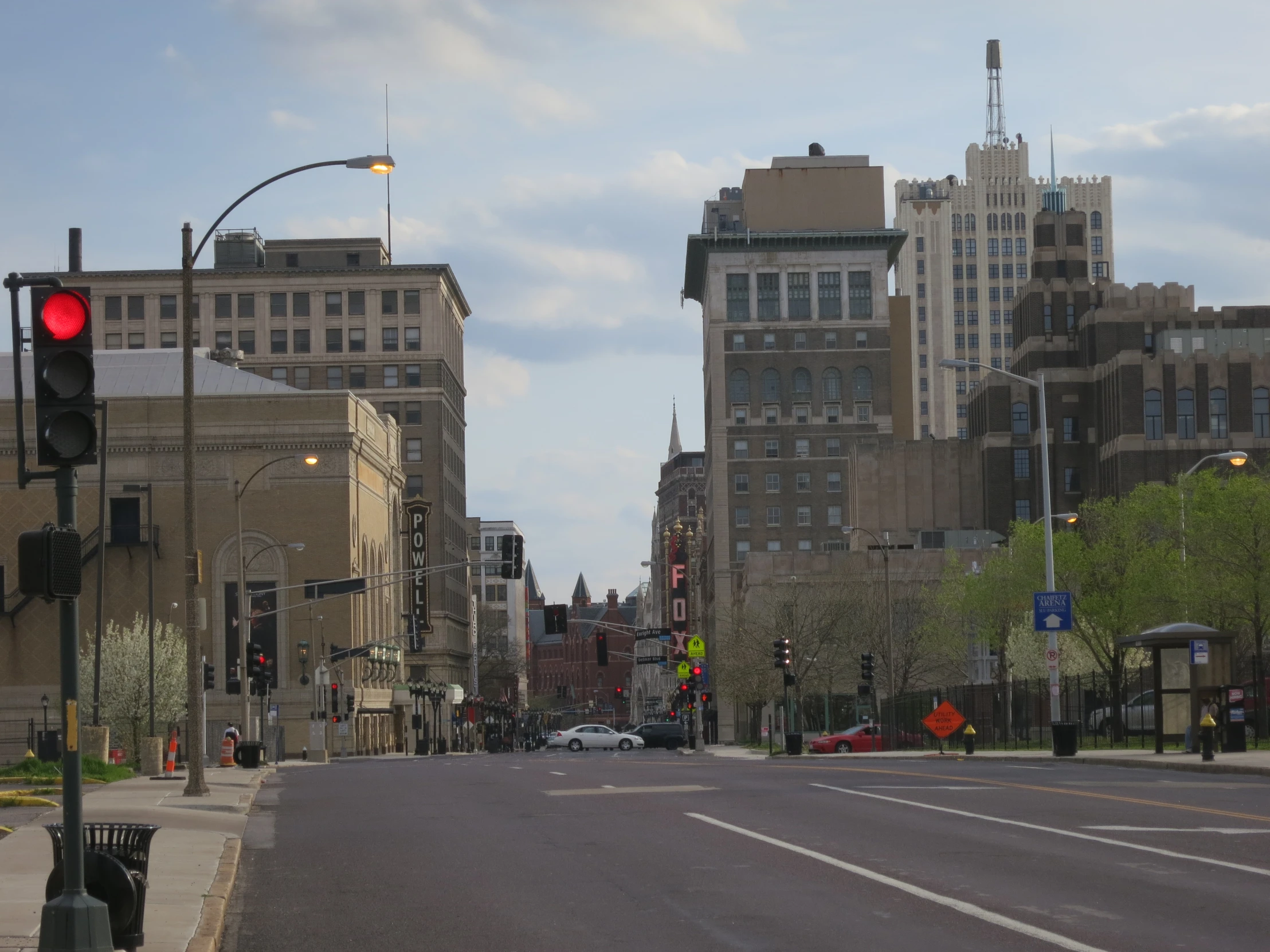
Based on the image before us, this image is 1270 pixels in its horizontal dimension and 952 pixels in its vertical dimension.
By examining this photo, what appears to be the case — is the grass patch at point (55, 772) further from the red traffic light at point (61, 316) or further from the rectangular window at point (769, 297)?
the rectangular window at point (769, 297)

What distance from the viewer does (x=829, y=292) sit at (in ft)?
460

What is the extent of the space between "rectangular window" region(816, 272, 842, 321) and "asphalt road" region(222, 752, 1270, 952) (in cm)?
11406

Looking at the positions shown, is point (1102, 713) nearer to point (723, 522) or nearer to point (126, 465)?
point (126, 465)

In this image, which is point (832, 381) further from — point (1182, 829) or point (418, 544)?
point (1182, 829)

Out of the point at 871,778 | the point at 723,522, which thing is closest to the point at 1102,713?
the point at 871,778

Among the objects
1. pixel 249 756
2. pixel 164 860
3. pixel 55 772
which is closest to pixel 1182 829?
pixel 164 860

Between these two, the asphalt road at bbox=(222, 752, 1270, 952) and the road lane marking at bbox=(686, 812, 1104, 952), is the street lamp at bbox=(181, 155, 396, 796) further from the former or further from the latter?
the road lane marking at bbox=(686, 812, 1104, 952)

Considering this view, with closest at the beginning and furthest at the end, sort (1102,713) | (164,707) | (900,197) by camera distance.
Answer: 1. (1102,713)
2. (164,707)
3. (900,197)

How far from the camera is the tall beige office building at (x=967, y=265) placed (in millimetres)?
182625

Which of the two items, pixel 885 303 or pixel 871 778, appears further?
pixel 885 303

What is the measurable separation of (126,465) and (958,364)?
170ft

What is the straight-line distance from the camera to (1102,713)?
60.6 metres

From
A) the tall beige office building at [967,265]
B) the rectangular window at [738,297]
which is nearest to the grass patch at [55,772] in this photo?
the rectangular window at [738,297]

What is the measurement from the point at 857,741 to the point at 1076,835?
1805 inches
